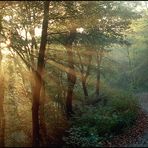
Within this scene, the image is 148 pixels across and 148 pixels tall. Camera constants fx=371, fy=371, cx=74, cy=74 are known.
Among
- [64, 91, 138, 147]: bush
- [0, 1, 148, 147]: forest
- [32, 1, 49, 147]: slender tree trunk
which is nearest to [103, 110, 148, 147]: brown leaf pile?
[0, 1, 148, 147]: forest

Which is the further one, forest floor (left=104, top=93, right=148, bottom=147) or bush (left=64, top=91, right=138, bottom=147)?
bush (left=64, top=91, right=138, bottom=147)

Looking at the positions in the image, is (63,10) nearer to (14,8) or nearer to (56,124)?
(14,8)

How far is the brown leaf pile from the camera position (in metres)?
16.1

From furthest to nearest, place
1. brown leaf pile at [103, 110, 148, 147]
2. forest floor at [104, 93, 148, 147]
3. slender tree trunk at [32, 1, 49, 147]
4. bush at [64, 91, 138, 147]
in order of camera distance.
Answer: bush at [64, 91, 138, 147], brown leaf pile at [103, 110, 148, 147], forest floor at [104, 93, 148, 147], slender tree trunk at [32, 1, 49, 147]

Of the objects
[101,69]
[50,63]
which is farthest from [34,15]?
[101,69]

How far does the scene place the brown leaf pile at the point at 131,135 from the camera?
16.1 meters

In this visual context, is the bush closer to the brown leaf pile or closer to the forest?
the forest

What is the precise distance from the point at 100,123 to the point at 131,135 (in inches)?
66.6

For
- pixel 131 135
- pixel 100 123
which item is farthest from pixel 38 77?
pixel 131 135

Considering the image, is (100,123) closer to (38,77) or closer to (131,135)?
(131,135)

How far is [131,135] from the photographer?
56.9 ft

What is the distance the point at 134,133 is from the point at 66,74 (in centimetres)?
722

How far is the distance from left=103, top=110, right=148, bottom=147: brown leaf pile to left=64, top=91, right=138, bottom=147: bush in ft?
1.07

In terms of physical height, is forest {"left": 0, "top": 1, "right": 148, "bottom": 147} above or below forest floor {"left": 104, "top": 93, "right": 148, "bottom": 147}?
above
